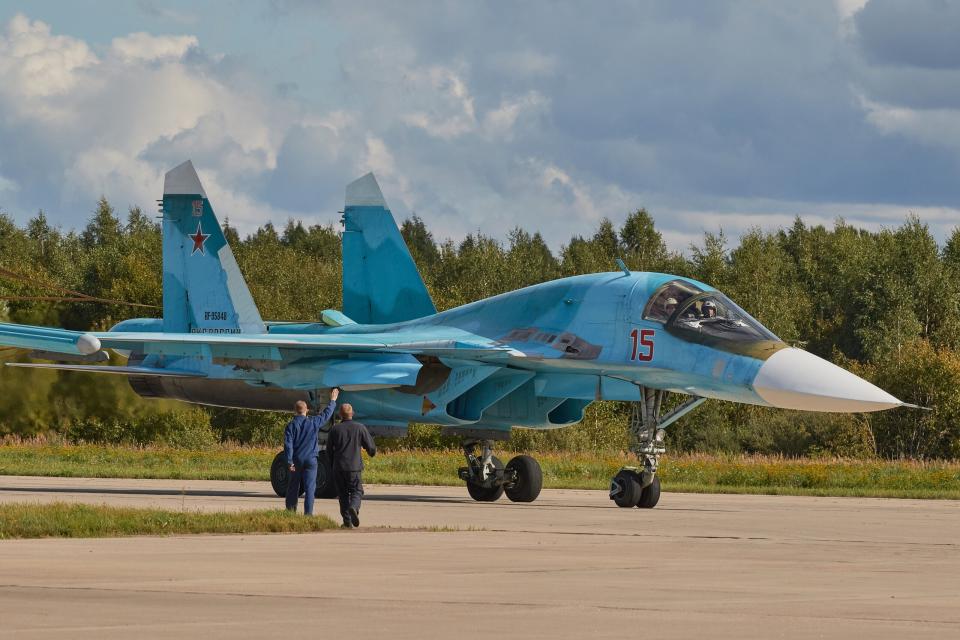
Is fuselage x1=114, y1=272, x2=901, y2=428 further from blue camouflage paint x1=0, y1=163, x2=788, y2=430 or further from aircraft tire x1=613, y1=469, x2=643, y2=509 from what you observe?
aircraft tire x1=613, y1=469, x2=643, y2=509

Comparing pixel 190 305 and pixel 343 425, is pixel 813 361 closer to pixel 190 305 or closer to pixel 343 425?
pixel 343 425

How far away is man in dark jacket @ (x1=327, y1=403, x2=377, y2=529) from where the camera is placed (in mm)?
16062

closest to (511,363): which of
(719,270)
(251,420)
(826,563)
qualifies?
(826,563)

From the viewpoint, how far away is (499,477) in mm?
23594

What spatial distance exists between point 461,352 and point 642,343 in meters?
2.81

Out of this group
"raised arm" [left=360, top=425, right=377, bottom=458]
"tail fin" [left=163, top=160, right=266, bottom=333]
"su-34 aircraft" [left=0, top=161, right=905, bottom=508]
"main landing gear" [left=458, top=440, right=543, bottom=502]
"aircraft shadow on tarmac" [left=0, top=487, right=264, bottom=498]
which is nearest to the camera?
"raised arm" [left=360, top=425, right=377, bottom=458]

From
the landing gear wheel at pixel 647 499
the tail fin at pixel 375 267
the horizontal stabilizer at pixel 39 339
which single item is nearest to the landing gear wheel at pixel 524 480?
the landing gear wheel at pixel 647 499

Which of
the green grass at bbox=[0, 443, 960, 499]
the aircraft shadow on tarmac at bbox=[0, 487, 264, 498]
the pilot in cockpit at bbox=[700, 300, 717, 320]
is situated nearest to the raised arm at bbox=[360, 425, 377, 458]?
the pilot in cockpit at bbox=[700, 300, 717, 320]

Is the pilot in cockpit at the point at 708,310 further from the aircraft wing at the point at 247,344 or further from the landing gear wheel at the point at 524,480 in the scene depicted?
the landing gear wheel at the point at 524,480

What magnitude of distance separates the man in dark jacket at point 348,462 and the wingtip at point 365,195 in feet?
34.8

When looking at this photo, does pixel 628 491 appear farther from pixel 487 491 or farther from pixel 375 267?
pixel 375 267

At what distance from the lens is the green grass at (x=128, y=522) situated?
1440 cm

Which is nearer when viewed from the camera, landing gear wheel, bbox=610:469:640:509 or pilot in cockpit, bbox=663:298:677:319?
pilot in cockpit, bbox=663:298:677:319

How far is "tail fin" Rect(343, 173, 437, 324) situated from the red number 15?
20.5 feet
